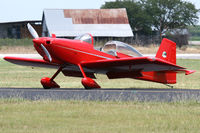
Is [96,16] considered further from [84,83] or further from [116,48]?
[84,83]

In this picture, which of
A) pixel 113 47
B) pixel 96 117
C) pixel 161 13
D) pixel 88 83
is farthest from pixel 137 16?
pixel 96 117

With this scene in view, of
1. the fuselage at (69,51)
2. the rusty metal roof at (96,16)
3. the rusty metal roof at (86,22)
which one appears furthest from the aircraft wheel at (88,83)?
the rusty metal roof at (96,16)

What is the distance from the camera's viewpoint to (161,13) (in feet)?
313

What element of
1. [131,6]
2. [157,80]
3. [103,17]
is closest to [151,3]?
[131,6]

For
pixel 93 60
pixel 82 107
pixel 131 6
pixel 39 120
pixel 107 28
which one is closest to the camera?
pixel 39 120

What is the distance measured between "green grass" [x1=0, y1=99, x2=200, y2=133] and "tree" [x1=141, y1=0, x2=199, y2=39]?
82.1 meters

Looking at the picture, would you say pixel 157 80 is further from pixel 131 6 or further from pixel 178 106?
pixel 131 6

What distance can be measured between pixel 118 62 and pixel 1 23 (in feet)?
212

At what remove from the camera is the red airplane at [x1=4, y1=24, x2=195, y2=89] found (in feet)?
47.6

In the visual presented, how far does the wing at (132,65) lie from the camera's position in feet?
45.7

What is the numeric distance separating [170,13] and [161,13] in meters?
2.14

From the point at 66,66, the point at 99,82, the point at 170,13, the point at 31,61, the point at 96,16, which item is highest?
the point at 66,66

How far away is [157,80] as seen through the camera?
16344mm

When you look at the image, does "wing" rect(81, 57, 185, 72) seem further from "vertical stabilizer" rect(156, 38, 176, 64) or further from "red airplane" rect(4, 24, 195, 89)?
"vertical stabilizer" rect(156, 38, 176, 64)
